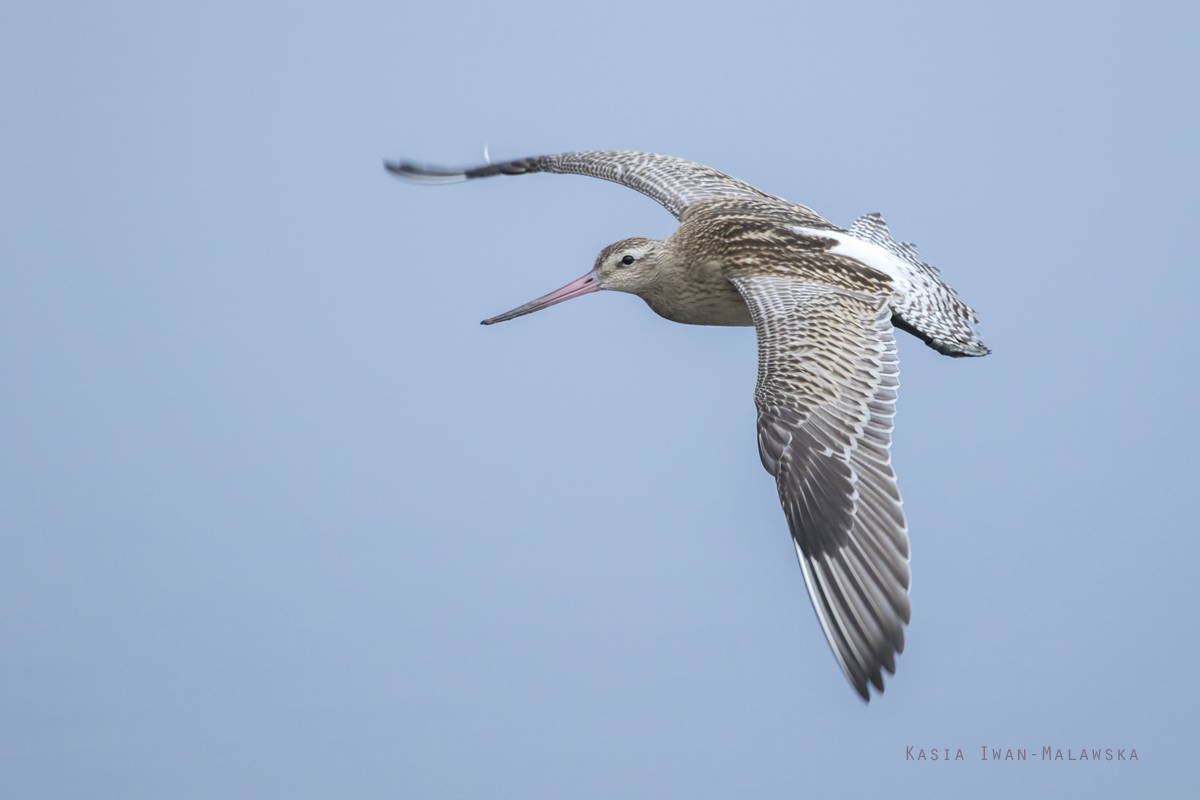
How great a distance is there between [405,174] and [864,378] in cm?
457

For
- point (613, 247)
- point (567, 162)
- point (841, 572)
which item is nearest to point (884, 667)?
point (841, 572)

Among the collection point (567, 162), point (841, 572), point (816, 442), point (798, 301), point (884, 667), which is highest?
point (567, 162)

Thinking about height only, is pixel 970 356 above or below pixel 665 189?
below

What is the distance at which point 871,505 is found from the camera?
5.35 metres

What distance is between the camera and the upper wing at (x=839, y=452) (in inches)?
201

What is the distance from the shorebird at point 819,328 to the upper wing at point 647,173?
0.01 m

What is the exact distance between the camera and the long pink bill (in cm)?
748

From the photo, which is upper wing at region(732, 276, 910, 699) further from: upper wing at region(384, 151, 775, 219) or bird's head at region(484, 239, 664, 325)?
upper wing at region(384, 151, 775, 219)

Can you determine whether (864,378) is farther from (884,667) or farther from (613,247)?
(613,247)

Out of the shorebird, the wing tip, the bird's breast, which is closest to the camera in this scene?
the shorebird

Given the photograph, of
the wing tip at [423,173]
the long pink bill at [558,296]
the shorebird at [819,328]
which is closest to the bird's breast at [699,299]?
the shorebird at [819,328]

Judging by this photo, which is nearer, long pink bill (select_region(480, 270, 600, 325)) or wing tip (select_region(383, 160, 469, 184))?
long pink bill (select_region(480, 270, 600, 325))

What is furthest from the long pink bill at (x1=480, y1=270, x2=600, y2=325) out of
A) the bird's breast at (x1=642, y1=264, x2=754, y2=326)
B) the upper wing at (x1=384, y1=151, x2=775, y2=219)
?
the upper wing at (x1=384, y1=151, x2=775, y2=219)

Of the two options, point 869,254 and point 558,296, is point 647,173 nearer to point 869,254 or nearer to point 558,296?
point 558,296
